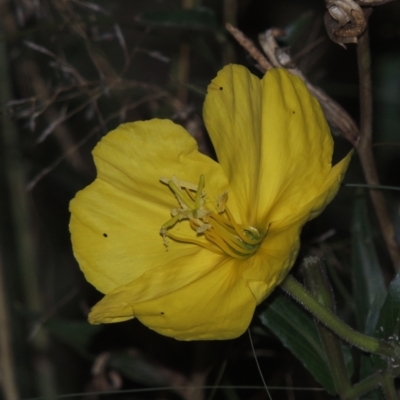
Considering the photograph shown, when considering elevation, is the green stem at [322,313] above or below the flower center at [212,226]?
below

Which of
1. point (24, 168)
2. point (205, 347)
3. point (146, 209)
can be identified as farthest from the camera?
point (24, 168)

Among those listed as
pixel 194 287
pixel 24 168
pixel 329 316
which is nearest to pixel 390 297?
pixel 329 316

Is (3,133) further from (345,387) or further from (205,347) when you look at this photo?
(345,387)

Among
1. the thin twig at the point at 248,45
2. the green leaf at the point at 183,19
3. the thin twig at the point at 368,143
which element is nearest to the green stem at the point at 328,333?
the thin twig at the point at 368,143

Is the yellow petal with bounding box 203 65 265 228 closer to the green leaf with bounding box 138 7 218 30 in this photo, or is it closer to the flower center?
the flower center

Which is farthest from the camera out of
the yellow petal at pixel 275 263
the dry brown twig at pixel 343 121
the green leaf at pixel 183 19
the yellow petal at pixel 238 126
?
the green leaf at pixel 183 19

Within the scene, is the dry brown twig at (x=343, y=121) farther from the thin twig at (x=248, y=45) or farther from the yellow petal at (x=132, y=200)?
the yellow petal at (x=132, y=200)

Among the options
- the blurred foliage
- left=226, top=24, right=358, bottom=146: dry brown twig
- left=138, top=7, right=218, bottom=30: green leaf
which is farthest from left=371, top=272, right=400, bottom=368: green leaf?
left=138, top=7, right=218, bottom=30: green leaf
